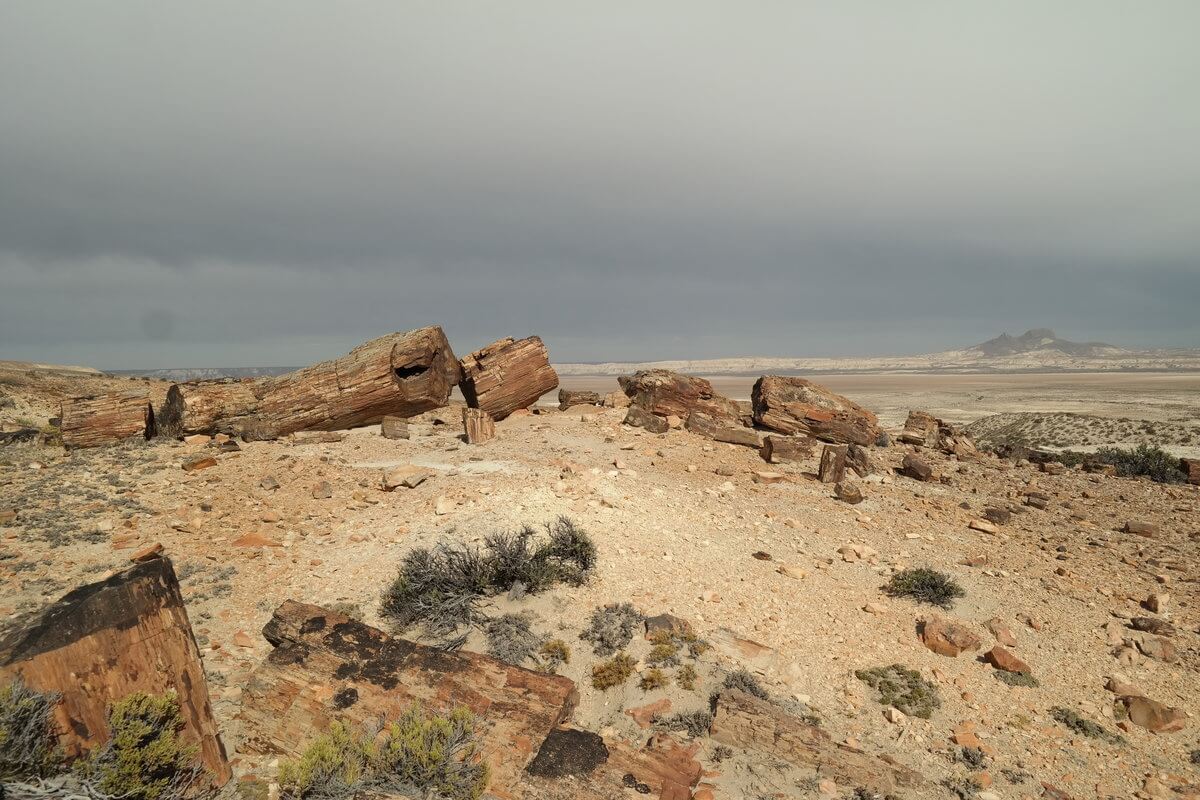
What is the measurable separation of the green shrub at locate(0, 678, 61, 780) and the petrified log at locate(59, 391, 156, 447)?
1360 centimetres

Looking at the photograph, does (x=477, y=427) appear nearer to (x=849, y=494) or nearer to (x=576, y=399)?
(x=576, y=399)

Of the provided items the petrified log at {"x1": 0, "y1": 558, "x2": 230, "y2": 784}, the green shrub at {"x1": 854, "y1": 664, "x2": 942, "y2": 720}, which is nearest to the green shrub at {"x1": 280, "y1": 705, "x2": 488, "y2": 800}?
the petrified log at {"x1": 0, "y1": 558, "x2": 230, "y2": 784}

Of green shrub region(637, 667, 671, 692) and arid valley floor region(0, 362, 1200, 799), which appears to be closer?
arid valley floor region(0, 362, 1200, 799)

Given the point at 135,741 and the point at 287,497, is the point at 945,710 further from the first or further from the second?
the point at 287,497

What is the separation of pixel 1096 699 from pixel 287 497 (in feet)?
41.5

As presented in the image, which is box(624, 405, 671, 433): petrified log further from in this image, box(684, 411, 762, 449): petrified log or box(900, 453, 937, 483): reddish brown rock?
box(900, 453, 937, 483): reddish brown rock

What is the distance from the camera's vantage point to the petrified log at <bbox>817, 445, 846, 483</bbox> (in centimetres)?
1378

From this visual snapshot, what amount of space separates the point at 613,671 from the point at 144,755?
4.27m

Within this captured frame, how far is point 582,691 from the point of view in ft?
21.1

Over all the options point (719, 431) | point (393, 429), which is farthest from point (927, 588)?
point (393, 429)

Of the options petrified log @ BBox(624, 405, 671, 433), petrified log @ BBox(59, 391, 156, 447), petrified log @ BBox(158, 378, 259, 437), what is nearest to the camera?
petrified log @ BBox(59, 391, 156, 447)

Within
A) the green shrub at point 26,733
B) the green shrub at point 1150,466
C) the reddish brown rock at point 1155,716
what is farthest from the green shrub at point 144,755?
the green shrub at point 1150,466

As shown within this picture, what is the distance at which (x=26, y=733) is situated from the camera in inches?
150

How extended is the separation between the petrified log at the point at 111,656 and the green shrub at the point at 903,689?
6.59 meters
